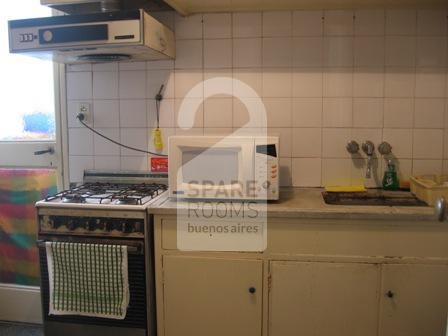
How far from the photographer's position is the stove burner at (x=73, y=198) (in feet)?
6.21

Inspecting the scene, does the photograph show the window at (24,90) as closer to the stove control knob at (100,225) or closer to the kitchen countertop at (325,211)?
the stove control knob at (100,225)

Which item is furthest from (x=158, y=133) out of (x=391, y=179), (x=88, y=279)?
(x=391, y=179)

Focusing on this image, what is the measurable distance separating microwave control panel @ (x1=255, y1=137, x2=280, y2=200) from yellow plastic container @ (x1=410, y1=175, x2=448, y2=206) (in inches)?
26.0

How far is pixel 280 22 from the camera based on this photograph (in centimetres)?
214

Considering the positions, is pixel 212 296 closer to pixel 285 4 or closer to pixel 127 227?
pixel 127 227

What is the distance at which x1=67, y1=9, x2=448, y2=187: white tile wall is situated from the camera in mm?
2100

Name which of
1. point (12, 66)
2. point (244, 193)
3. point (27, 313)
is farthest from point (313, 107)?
point (27, 313)

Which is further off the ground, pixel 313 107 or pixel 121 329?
pixel 313 107

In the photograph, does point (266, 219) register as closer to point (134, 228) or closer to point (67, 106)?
point (134, 228)

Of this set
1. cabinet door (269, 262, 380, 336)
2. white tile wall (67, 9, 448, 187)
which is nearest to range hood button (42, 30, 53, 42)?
white tile wall (67, 9, 448, 187)

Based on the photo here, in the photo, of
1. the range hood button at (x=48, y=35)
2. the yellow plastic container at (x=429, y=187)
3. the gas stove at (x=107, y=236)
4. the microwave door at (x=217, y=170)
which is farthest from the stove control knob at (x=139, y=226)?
the yellow plastic container at (x=429, y=187)

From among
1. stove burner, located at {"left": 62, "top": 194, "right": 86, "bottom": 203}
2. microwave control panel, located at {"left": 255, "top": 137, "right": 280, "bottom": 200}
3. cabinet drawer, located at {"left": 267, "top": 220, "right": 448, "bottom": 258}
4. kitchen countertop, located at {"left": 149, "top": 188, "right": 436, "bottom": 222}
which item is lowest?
cabinet drawer, located at {"left": 267, "top": 220, "right": 448, "bottom": 258}

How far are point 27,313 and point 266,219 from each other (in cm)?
167

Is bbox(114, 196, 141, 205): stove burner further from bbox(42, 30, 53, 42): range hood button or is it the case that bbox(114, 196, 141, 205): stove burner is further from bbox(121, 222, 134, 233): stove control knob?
bbox(42, 30, 53, 42): range hood button
